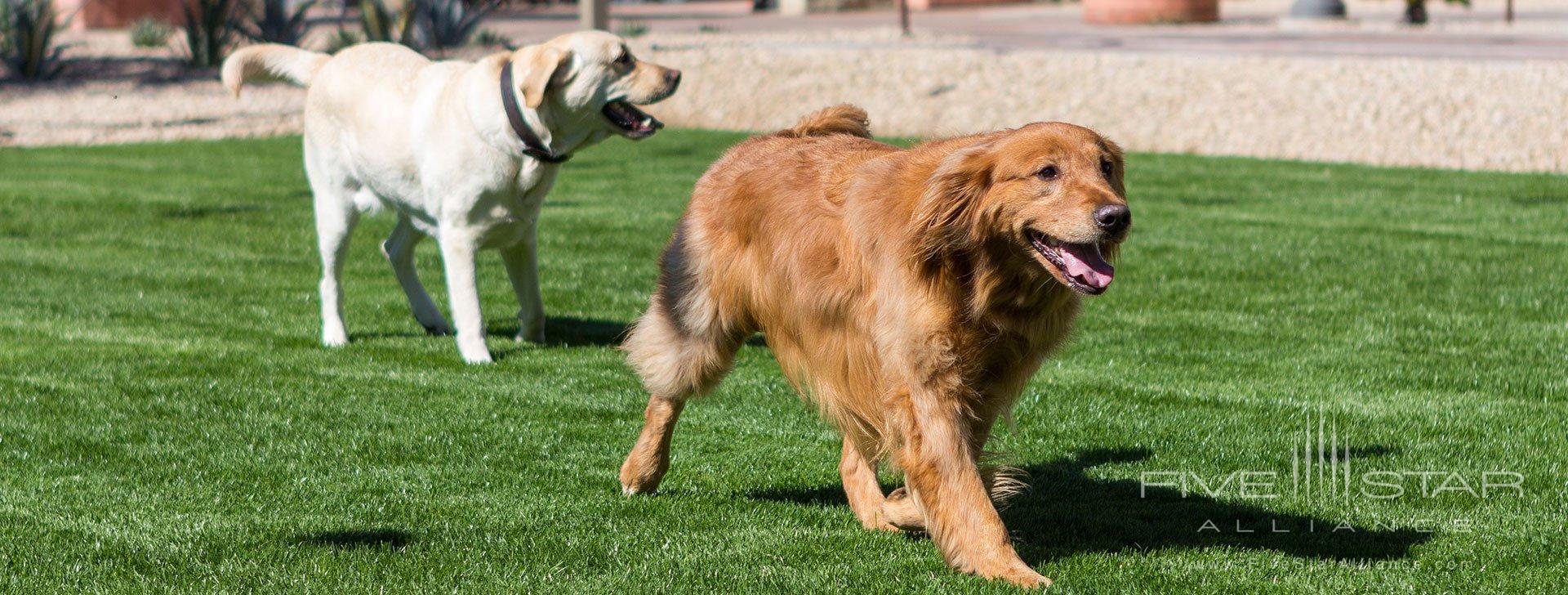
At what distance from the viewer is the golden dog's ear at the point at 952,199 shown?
163 inches

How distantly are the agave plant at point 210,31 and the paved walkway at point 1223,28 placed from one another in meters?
6.00

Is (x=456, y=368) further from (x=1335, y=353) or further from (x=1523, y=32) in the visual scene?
(x=1523, y=32)

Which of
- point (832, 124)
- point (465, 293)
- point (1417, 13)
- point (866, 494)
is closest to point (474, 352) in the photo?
point (465, 293)

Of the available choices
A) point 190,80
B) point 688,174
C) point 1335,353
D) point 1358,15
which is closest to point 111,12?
point 190,80

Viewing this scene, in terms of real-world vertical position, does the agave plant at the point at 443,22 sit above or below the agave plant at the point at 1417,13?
above

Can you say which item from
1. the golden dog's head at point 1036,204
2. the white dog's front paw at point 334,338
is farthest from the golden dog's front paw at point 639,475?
the white dog's front paw at point 334,338

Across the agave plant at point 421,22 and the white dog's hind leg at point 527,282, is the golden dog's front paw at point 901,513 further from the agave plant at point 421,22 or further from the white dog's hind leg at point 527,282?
the agave plant at point 421,22

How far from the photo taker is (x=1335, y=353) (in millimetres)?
7473

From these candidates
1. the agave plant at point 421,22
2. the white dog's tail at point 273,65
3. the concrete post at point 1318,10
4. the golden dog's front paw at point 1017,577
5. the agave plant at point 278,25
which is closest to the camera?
the golden dog's front paw at point 1017,577

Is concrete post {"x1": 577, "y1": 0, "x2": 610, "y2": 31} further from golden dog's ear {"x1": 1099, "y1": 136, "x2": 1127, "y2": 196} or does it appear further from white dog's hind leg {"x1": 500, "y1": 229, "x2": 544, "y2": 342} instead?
golden dog's ear {"x1": 1099, "y1": 136, "x2": 1127, "y2": 196}

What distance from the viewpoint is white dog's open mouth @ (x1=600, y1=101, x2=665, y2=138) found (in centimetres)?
715

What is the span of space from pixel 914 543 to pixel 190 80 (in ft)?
62.8

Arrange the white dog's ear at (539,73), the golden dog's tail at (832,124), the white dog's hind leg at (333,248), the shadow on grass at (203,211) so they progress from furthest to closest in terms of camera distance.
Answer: the shadow on grass at (203,211), the white dog's hind leg at (333,248), the white dog's ear at (539,73), the golden dog's tail at (832,124)

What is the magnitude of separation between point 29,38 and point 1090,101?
13.7 m
